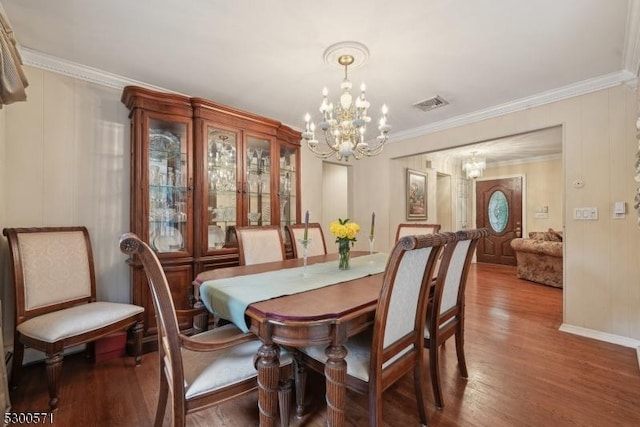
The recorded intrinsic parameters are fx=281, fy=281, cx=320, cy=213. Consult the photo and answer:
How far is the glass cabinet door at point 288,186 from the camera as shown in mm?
3434

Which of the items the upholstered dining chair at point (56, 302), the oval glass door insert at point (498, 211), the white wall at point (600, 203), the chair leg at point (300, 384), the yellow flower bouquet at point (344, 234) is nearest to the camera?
the chair leg at point (300, 384)

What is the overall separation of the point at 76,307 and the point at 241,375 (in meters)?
1.62

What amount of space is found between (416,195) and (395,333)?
13.3ft

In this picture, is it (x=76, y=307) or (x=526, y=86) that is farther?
(x=526, y=86)

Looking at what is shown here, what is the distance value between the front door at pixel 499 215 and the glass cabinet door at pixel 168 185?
6.49m

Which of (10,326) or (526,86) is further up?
(526,86)

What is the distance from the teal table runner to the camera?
1.36m

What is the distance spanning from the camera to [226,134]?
286cm

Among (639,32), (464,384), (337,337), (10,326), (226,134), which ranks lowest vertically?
(464,384)

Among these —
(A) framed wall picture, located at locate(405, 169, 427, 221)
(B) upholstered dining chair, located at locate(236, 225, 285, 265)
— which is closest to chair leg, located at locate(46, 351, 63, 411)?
(B) upholstered dining chair, located at locate(236, 225, 285, 265)

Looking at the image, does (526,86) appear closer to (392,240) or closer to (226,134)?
(392,240)

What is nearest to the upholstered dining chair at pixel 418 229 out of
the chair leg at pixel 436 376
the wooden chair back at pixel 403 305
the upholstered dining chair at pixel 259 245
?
the upholstered dining chair at pixel 259 245

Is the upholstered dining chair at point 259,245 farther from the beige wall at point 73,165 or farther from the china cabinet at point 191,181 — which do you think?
the beige wall at point 73,165

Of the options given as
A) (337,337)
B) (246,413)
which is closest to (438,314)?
(337,337)
